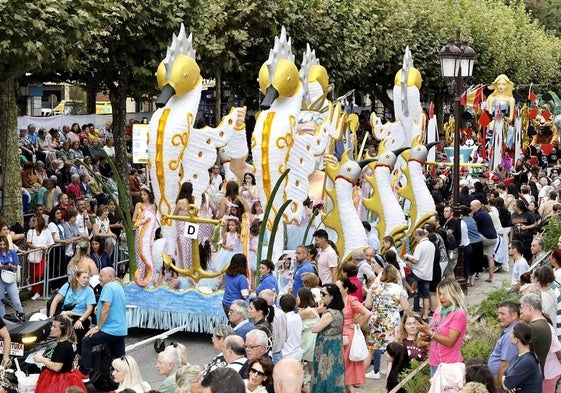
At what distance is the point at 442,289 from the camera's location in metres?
11.4

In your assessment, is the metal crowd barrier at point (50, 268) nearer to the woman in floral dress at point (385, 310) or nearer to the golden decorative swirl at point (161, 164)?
the golden decorative swirl at point (161, 164)

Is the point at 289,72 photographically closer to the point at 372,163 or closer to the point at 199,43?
the point at 372,163

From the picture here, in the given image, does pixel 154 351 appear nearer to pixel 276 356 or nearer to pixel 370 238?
pixel 276 356

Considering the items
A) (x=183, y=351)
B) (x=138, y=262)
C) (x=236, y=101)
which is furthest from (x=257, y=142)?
(x=236, y=101)

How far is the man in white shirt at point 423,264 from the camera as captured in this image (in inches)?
703

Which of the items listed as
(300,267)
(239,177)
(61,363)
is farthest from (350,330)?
(239,177)

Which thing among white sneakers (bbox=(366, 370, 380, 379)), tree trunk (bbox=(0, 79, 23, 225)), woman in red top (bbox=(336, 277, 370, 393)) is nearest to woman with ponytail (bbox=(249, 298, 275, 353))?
woman in red top (bbox=(336, 277, 370, 393))

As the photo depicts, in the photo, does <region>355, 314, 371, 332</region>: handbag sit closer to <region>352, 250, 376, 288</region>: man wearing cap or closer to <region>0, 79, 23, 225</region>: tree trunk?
<region>352, 250, 376, 288</region>: man wearing cap

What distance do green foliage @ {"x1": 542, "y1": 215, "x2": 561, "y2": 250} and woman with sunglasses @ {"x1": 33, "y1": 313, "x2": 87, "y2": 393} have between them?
30.7 feet

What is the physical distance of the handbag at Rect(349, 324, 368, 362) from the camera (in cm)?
1292

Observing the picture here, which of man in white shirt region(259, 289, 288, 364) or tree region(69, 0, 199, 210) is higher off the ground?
tree region(69, 0, 199, 210)

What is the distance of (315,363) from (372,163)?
366 inches

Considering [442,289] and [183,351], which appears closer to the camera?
[183,351]

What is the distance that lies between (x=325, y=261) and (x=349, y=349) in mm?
3538
